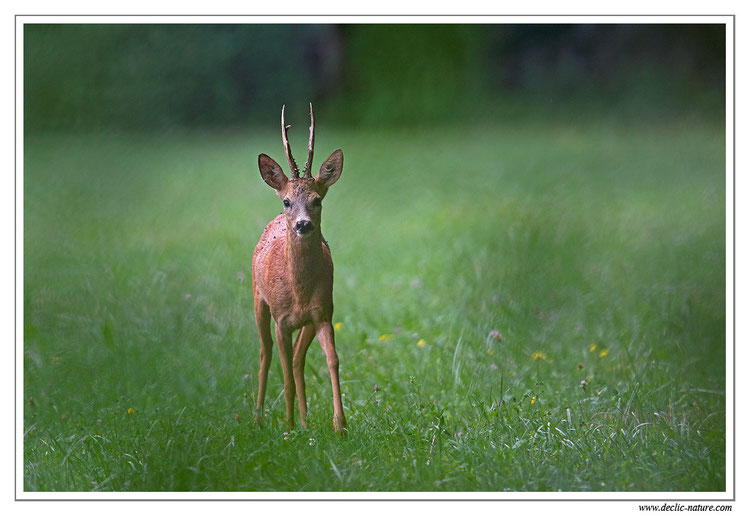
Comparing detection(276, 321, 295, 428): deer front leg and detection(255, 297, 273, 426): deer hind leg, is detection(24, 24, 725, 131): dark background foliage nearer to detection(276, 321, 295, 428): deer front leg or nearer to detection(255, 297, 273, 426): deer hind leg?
detection(255, 297, 273, 426): deer hind leg

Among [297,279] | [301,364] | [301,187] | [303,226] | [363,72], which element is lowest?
[301,364]

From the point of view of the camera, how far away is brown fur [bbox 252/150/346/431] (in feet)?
10.5

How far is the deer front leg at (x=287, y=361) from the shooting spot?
11.2 ft

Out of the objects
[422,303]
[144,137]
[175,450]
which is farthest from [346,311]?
[175,450]

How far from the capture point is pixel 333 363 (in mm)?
3355

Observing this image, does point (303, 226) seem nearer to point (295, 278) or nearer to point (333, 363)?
point (295, 278)

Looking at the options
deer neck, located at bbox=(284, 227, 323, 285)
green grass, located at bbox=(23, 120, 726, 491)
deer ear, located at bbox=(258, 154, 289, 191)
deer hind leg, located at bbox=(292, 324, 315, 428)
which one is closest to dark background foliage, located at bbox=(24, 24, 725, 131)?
green grass, located at bbox=(23, 120, 726, 491)

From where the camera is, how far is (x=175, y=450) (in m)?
3.38

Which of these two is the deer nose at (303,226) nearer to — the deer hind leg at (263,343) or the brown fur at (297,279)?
the brown fur at (297,279)

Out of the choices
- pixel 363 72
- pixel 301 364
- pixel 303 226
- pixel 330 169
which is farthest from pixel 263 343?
pixel 363 72

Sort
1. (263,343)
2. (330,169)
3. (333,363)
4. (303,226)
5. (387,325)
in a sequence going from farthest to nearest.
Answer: (387,325) < (263,343) < (333,363) < (330,169) < (303,226)

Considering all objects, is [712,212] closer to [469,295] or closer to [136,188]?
[469,295]

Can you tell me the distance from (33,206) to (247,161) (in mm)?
1296

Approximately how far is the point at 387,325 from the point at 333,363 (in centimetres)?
165
